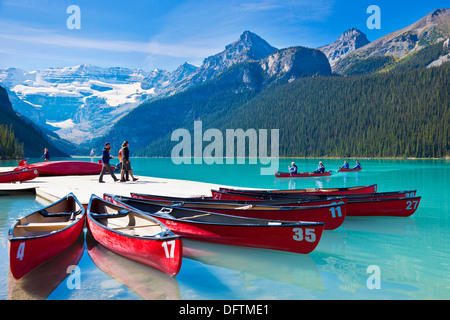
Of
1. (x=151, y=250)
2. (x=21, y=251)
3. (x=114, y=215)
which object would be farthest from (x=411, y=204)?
(x=21, y=251)

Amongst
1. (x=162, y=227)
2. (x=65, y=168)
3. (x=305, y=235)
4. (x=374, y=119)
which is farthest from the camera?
(x=374, y=119)

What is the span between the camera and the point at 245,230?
981cm

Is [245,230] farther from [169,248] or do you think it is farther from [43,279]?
[43,279]

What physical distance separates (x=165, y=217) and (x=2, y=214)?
9368 mm

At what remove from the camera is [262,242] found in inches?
383

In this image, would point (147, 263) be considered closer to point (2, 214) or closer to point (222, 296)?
point (222, 296)

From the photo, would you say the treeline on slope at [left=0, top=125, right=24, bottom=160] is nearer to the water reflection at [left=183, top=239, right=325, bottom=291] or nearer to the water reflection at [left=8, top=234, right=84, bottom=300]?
the water reflection at [left=8, top=234, right=84, bottom=300]

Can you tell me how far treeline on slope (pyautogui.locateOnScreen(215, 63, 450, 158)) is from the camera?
132250 millimetres

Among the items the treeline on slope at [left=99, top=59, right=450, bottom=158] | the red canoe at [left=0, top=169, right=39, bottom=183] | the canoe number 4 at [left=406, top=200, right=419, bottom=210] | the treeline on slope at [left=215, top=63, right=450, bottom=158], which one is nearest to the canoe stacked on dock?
the canoe number 4 at [left=406, top=200, right=419, bottom=210]

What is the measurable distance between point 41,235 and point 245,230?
17.1ft

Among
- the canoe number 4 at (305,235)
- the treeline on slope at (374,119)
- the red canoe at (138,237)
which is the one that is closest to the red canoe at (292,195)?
the canoe number 4 at (305,235)

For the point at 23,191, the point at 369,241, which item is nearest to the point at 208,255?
the point at 369,241

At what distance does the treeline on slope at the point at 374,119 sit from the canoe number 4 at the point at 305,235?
13504 centimetres

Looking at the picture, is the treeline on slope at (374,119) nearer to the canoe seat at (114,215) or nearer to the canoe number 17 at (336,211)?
the canoe number 17 at (336,211)
